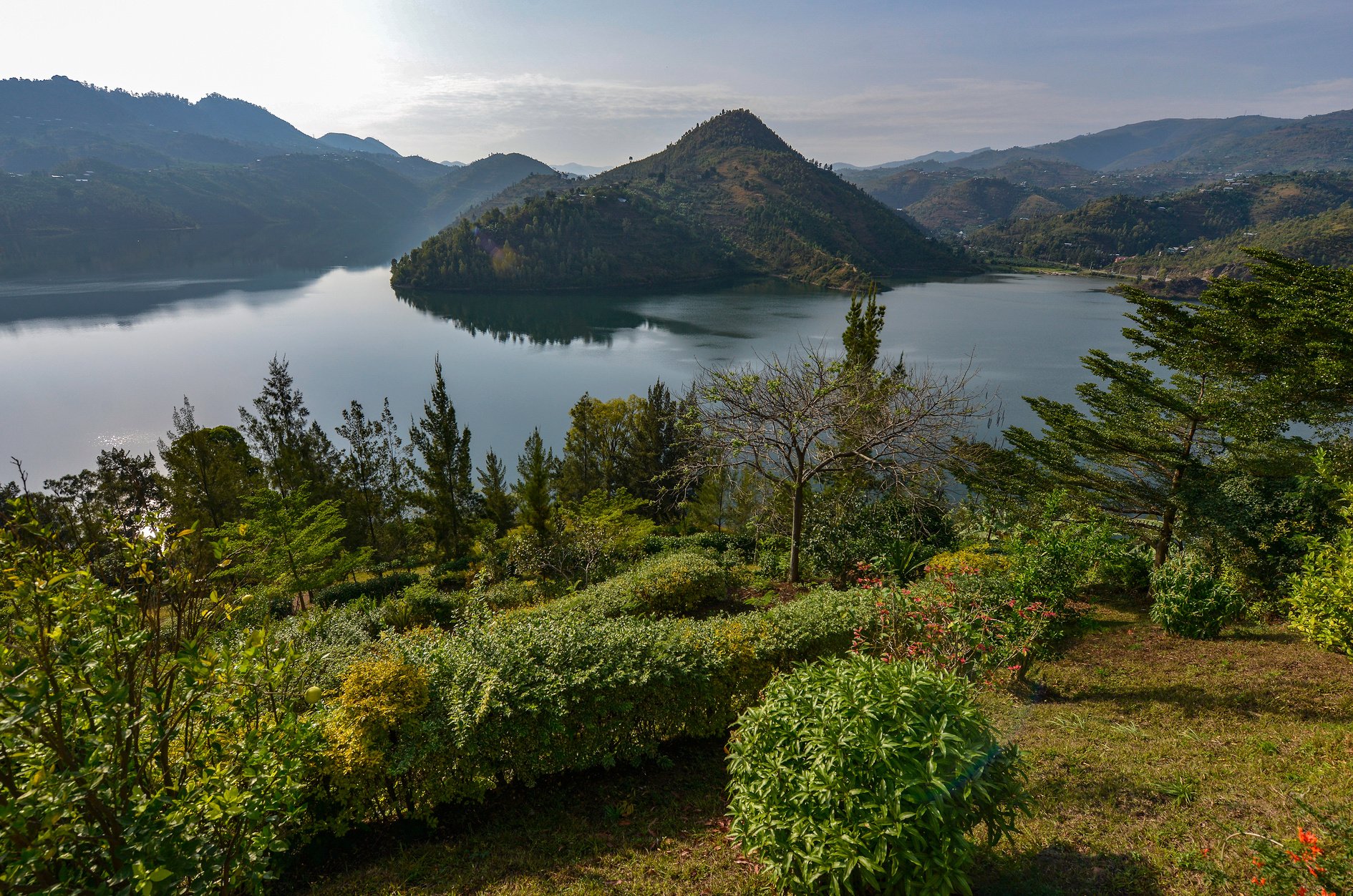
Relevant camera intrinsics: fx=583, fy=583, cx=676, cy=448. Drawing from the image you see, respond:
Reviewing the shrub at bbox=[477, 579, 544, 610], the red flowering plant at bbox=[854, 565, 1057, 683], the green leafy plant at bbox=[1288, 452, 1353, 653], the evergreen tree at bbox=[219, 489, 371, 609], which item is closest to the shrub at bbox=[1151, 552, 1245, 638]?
the green leafy plant at bbox=[1288, 452, 1353, 653]

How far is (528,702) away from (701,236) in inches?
4988

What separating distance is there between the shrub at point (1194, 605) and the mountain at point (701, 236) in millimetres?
91856

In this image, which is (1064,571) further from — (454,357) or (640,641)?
(454,357)

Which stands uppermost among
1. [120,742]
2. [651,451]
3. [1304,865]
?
[120,742]

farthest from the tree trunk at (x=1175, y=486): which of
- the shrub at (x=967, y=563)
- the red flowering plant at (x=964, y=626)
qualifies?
the red flowering plant at (x=964, y=626)

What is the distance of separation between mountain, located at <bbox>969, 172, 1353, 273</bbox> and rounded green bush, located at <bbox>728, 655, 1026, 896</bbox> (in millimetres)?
130492

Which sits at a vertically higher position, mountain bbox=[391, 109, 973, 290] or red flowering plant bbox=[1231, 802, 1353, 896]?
mountain bbox=[391, 109, 973, 290]

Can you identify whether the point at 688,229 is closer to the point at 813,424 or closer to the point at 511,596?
the point at 511,596

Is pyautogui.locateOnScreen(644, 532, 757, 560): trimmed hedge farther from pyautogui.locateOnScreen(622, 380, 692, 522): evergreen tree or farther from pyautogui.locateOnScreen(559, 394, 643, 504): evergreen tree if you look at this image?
pyautogui.locateOnScreen(559, 394, 643, 504): evergreen tree

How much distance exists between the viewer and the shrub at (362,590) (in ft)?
52.9

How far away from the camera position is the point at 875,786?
3.31 meters

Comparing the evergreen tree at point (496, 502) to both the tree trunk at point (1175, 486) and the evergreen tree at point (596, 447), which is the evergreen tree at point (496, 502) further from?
the tree trunk at point (1175, 486)

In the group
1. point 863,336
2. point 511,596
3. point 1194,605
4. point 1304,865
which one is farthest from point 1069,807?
point 863,336

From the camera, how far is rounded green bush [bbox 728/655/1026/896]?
10.4 feet
